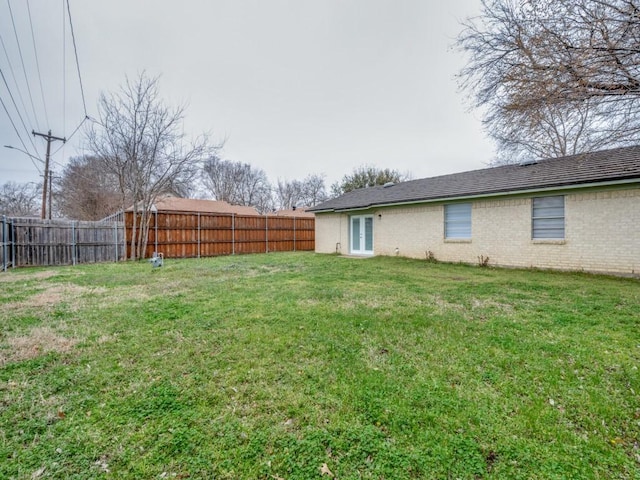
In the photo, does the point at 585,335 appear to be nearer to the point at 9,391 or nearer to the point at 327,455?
the point at 327,455

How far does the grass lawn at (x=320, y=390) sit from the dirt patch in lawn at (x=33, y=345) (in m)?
0.02

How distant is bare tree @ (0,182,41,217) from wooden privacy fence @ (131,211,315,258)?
25.8m

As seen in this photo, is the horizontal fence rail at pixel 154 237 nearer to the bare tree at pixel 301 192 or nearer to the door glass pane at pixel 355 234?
the door glass pane at pixel 355 234

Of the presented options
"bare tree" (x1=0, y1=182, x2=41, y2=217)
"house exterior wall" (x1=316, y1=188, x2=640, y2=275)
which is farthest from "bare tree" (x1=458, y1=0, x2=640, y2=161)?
"bare tree" (x1=0, y1=182, x2=41, y2=217)

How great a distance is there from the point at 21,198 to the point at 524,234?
4296 cm

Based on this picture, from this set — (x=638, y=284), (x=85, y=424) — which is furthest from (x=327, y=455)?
(x=638, y=284)

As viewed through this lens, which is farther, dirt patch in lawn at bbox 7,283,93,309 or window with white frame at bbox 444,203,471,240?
window with white frame at bbox 444,203,471,240

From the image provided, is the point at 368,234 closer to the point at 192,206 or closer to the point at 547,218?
the point at 547,218

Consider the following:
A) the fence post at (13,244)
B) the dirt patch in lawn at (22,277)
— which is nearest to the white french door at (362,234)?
the dirt patch in lawn at (22,277)

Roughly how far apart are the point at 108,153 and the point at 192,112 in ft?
13.8

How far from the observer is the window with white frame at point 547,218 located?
8.76 meters

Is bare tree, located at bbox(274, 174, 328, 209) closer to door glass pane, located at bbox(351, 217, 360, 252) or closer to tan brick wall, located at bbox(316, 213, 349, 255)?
tan brick wall, located at bbox(316, 213, 349, 255)

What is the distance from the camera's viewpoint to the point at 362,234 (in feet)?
49.4

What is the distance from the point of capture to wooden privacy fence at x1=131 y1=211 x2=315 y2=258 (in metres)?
13.7
